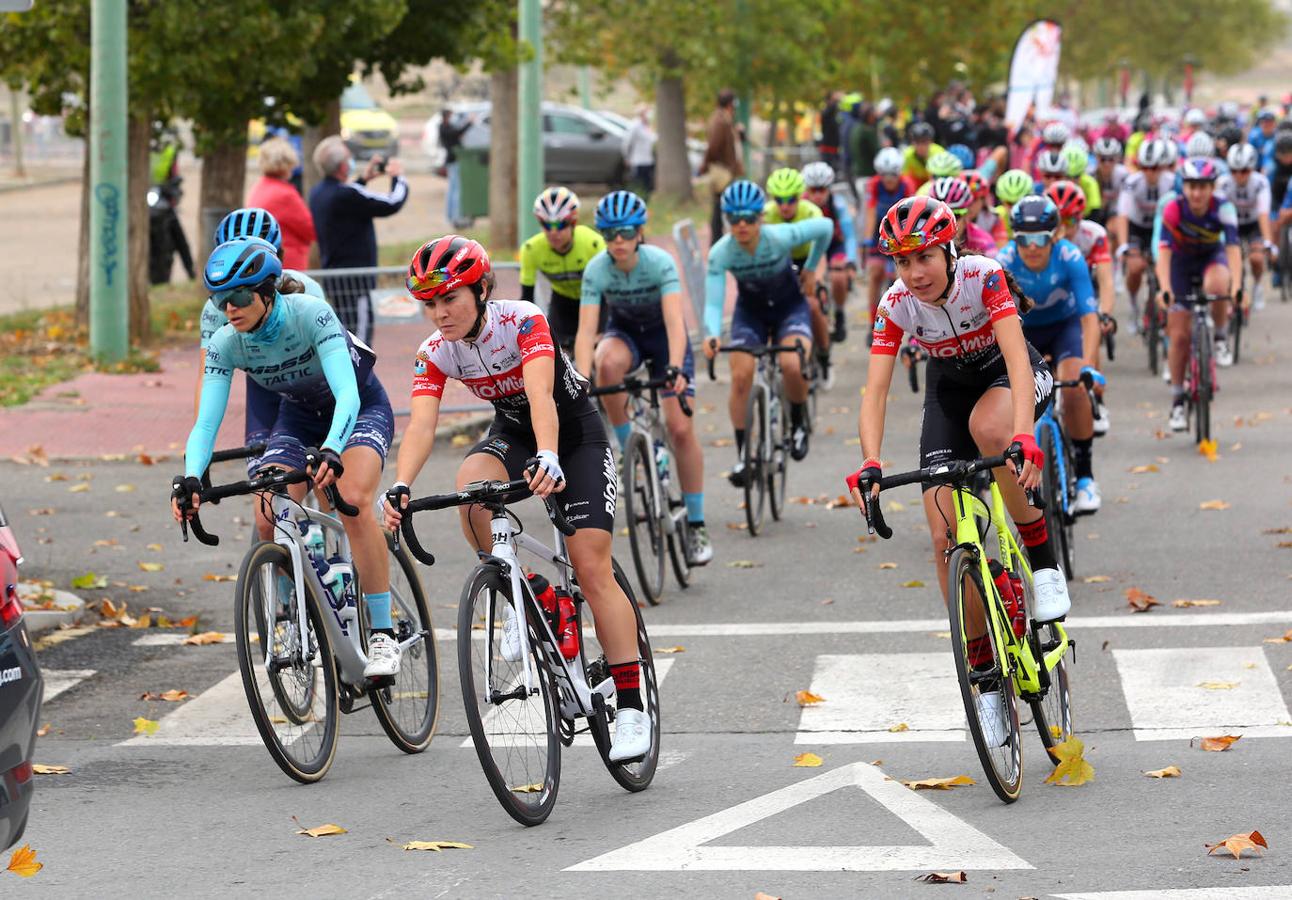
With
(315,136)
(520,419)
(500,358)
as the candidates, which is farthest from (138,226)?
(500,358)

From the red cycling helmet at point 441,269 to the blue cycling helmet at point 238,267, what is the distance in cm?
78

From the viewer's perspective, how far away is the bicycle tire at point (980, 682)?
254 inches

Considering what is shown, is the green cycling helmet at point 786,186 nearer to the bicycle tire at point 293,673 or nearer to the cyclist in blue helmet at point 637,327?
the cyclist in blue helmet at point 637,327

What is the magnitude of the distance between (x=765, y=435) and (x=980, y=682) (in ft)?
18.9

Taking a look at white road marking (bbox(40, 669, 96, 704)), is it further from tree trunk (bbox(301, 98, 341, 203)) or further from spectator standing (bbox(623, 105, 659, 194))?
spectator standing (bbox(623, 105, 659, 194))

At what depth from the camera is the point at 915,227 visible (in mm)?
6934

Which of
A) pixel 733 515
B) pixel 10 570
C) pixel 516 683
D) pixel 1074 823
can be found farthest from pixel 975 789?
pixel 733 515

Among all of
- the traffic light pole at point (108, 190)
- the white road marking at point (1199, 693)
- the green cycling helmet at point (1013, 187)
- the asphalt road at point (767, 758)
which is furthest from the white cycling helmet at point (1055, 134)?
the white road marking at point (1199, 693)

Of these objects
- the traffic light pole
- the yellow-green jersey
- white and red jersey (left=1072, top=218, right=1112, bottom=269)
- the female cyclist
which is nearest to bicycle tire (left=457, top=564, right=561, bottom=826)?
the female cyclist

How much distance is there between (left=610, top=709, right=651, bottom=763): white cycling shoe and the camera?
6.89 m

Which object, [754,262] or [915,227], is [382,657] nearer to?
[915,227]

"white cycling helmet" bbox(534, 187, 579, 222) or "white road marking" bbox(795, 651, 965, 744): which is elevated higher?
"white cycling helmet" bbox(534, 187, 579, 222)

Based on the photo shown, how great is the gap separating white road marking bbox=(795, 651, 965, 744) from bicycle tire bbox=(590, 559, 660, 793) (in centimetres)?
80

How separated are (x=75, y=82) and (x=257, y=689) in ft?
46.3
